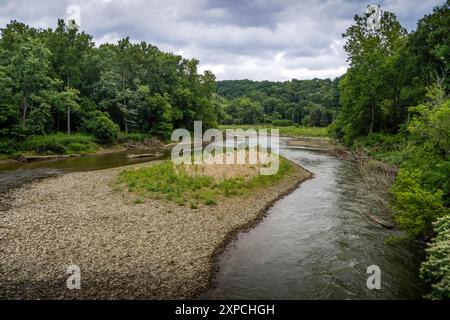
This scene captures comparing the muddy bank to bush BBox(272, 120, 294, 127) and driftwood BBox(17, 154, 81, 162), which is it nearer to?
driftwood BBox(17, 154, 81, 162)

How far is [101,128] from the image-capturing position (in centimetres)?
4597

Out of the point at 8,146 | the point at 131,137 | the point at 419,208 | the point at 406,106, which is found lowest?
the point at 419,208

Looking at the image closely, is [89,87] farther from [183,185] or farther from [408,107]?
[408,107]

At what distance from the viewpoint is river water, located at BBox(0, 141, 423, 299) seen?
10297 millimetres

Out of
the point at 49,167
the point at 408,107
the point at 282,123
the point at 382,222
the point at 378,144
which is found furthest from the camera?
the point at 282,123

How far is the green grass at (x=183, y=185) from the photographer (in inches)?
779

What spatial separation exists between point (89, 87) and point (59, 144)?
16637 millimetres

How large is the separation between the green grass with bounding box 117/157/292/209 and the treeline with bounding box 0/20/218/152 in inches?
A: 823

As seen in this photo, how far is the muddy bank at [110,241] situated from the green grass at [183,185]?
0.90 m

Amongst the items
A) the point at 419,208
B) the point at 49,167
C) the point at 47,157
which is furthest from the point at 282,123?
the point at 419,208

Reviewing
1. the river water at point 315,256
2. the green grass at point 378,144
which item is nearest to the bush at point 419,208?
the river water at point 315,256
